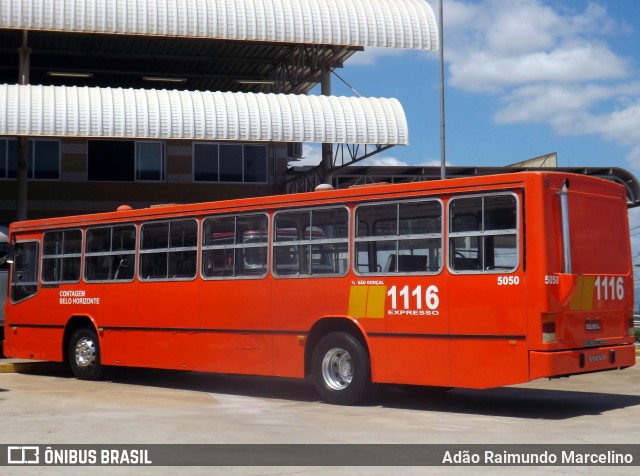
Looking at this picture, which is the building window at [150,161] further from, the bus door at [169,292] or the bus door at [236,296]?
the bus door at [236,296]

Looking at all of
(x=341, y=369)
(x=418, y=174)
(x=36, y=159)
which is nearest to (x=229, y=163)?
(x=36, y=159)

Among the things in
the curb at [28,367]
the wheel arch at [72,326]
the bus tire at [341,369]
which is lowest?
the curb at [28,367]

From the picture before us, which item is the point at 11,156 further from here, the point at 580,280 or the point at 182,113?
the point at 580,280

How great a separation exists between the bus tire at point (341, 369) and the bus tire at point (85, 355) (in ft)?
17.8

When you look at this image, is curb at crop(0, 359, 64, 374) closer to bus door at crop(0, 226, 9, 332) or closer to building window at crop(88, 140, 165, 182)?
bus door at crop(0, 226, 9, 332)

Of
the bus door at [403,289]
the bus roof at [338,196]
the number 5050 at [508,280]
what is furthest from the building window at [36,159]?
the number 5050 at [508,280]

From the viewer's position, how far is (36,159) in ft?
120

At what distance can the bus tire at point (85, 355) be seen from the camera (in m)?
18.1

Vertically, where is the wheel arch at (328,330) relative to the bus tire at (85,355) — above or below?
above

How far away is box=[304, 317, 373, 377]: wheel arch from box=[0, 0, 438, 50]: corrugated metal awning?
17625 millimetres

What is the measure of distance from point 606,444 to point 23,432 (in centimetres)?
604

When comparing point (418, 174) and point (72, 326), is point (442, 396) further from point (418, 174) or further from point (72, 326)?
point (418, 174)
